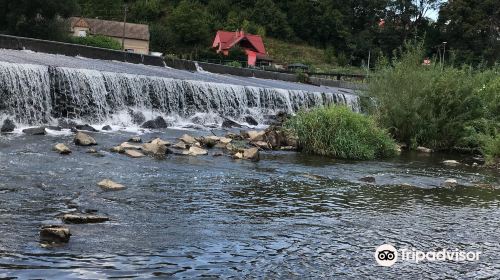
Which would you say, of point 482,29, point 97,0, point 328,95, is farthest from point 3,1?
point 482,29

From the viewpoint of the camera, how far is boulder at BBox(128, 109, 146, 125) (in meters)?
18.5

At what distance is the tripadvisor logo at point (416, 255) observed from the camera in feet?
17.7

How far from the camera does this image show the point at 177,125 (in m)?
19.6

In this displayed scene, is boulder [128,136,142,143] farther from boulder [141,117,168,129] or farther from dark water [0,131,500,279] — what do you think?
boulder [141,117,168,129]

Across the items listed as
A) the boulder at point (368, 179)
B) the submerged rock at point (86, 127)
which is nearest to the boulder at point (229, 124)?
the submerged rock at point (86, 127)

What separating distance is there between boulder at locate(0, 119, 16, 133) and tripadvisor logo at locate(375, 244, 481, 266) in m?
11.4

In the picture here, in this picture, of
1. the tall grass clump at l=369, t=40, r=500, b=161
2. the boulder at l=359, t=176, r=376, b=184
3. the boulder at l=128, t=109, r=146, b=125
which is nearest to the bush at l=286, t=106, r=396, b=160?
the tall grass clump at l=369, t=40, r=500, b=161

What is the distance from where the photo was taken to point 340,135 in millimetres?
14492

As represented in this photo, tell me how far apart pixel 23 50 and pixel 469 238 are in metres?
21.5

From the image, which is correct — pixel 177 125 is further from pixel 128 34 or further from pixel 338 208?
pixel 128 34

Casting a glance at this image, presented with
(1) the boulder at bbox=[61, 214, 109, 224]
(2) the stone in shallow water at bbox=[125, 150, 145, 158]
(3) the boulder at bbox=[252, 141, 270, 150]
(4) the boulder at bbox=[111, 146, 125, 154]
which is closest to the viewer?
(1) the boulder at bbox=[61, 214, 109, 224]

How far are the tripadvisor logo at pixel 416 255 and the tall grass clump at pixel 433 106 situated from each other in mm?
12838

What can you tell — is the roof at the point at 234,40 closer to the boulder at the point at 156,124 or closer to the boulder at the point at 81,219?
the boulder at the point at 156,124

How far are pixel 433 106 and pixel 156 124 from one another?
9.57 meters
